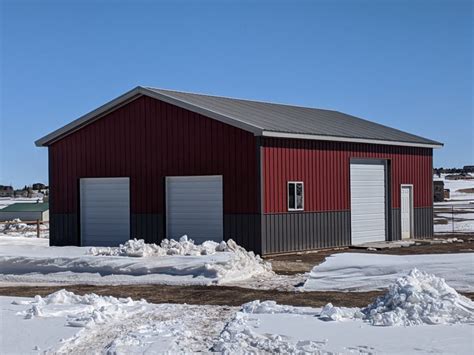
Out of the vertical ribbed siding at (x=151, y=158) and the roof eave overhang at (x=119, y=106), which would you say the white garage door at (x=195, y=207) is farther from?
the roof eave overhang at (x=119, y=106)

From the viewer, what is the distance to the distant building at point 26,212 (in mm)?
46375

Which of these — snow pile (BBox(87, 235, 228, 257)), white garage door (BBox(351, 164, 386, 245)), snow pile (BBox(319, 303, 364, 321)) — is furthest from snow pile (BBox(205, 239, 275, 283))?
white garage door (BBox(351, 164, 386, 245))

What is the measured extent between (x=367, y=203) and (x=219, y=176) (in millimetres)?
6988

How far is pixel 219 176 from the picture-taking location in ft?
78.9

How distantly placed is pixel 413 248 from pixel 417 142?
652 centimetres

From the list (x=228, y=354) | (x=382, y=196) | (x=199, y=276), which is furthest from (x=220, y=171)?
(x=228, y=354)

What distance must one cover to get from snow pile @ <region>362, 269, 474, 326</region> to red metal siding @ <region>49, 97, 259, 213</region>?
12186mm

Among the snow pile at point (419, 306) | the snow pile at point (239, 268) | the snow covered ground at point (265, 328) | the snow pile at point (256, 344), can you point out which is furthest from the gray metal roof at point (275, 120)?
the snow pile at point (256, 344)

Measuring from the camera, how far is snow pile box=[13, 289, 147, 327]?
38.0ft

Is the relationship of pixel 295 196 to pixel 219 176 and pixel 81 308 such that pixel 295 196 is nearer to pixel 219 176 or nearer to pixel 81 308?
pixel 219 176

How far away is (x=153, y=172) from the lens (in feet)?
83.4

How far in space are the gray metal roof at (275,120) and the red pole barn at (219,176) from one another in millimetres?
57

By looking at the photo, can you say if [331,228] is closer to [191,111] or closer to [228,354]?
[191,111]

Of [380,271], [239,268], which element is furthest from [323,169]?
[380,271]
